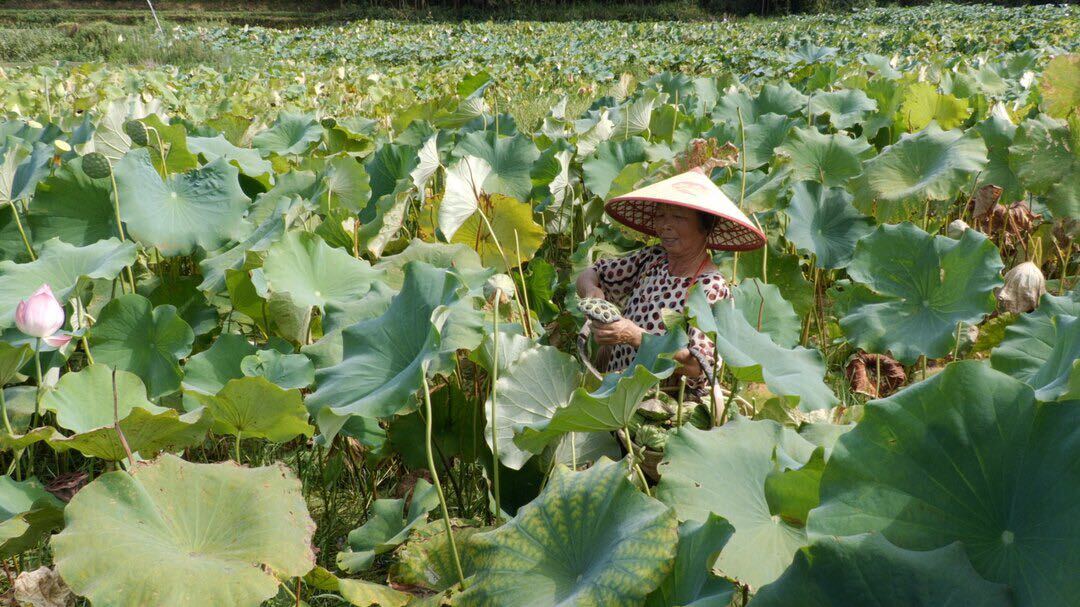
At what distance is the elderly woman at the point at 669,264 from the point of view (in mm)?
2160

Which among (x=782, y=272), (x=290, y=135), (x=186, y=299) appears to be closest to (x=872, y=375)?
(x=782, y=272)

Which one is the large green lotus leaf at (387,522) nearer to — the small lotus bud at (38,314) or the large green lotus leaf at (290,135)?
the small lotus bud at (38,314)

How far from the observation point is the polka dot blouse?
2.20 m

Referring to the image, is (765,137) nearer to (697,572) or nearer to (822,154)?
(822,154)

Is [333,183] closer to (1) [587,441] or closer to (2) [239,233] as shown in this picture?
(2) [239,233]

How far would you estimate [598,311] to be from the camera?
2096mm

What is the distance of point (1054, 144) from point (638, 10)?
28.2 metres

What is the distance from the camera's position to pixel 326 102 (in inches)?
228

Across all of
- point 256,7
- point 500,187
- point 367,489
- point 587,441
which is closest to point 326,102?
point 500,187

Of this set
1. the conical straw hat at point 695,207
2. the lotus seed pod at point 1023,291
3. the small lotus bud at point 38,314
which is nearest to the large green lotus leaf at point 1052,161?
the lotus seed pod at point 1023,291

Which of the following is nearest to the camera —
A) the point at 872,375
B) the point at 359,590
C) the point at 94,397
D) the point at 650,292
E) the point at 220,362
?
the point at 359,590

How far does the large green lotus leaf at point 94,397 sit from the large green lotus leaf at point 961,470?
132cm

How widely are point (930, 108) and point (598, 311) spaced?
2.28 meters

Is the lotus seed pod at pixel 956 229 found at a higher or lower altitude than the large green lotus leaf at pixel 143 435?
lower
